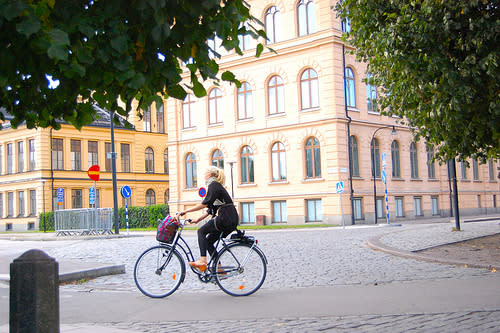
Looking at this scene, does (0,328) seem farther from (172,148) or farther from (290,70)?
(172,148)

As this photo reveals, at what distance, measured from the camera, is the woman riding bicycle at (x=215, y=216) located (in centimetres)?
872

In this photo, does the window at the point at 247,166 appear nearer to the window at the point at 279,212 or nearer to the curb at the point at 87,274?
the window at the point at 279,212

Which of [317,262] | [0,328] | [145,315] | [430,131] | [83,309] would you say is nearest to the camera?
[0,328]

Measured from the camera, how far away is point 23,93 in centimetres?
529

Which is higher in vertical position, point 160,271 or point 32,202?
point 32,202

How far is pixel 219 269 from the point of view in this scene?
8906 millimetres

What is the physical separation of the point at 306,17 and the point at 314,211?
1172 cm

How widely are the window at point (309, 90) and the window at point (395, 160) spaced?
261 inches

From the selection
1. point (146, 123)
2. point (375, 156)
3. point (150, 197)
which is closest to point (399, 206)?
point (375, 156)

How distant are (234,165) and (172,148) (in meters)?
6.17

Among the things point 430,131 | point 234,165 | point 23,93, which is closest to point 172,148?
point 234,165

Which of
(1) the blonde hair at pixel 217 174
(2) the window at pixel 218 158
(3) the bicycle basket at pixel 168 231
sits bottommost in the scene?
(3) the bicycle basket at pixel 168 231

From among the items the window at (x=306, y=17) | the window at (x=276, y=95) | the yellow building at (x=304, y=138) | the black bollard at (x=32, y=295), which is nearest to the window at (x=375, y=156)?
the yellow building at (x=304, y=138)

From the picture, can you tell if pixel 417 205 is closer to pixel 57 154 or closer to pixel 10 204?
pixel 57 154
